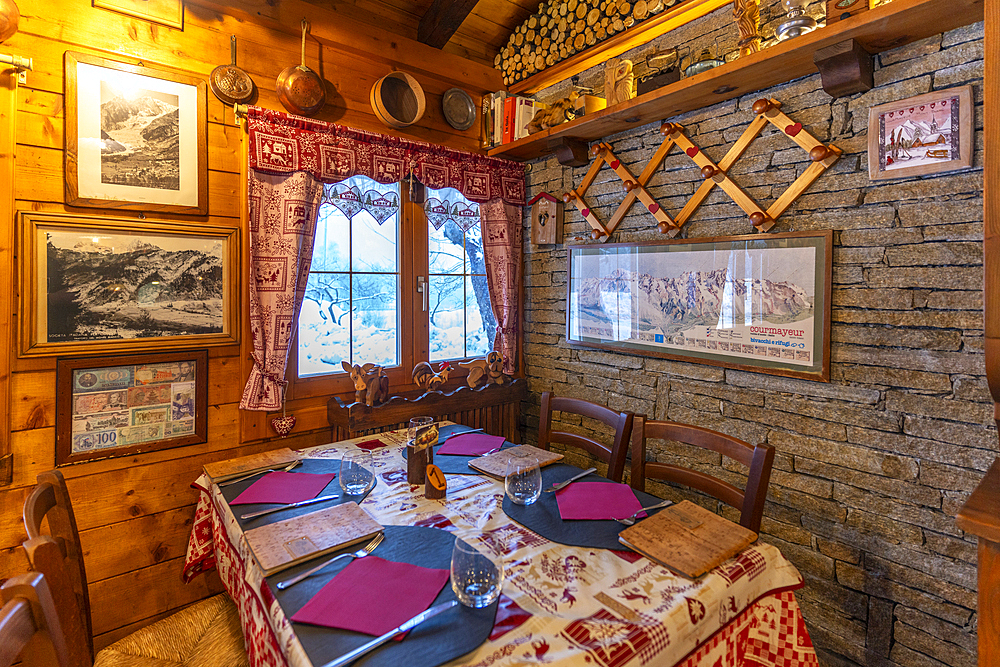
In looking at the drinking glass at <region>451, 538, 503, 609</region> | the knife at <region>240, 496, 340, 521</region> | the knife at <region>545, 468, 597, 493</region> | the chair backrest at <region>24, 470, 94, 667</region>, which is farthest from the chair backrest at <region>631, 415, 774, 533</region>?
the chair backrest at <region>24, 470, 94, 667</region>

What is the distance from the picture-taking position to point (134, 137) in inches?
68.0

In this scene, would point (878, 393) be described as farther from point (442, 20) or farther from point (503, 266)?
point (442, 20)

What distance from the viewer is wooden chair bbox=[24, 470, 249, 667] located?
1062mm

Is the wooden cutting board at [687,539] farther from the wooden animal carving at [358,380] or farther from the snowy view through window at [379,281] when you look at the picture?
the snowy view through window at [379,281]

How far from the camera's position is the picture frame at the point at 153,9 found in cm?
168

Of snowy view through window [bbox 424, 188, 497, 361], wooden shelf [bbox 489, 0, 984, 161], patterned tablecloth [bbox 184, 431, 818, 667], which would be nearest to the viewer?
patterned tablecloth [bbox 184, 431, 818, 667]

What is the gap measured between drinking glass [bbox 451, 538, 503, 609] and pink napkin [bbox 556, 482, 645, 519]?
0.35 m

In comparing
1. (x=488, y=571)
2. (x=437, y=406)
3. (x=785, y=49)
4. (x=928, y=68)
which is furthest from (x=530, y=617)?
(x=928, y=68)

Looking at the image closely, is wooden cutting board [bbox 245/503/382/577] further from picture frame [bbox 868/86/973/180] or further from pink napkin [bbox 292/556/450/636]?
picture frame [bbox 868/86/973/180]

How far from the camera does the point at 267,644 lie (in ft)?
2.99

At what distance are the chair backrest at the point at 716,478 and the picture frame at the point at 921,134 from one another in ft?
3.21

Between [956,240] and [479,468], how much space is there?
153 cm

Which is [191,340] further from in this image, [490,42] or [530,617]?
[490,42]

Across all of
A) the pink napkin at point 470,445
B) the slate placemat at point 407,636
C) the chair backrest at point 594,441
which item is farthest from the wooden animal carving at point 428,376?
the slate placemat at point 407,636
